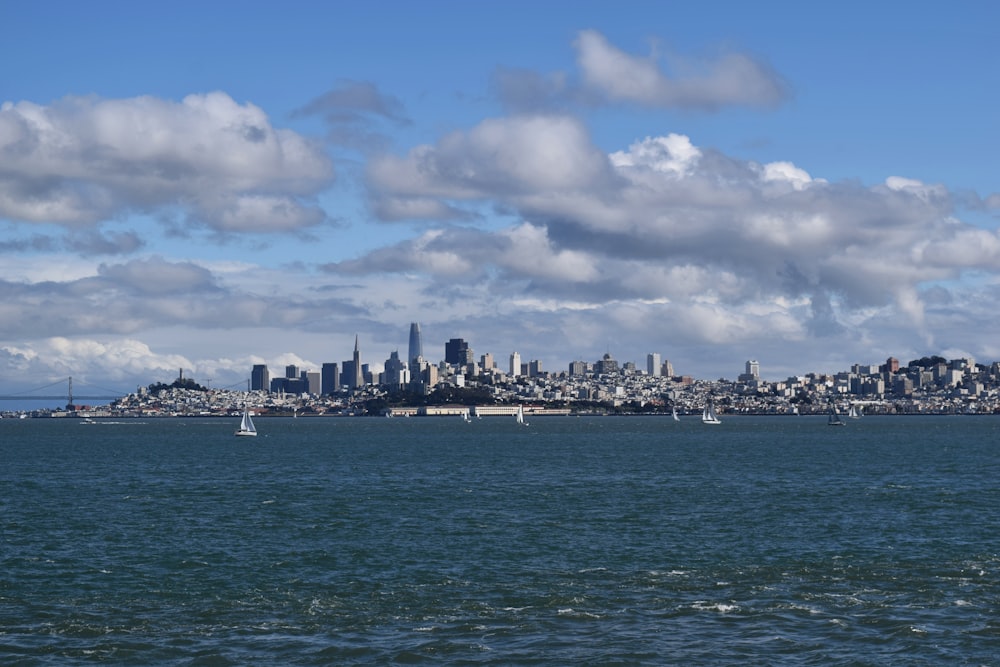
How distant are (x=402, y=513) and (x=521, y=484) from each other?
25.9 meters

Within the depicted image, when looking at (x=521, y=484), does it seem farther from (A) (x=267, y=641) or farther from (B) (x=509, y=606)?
(A) (x=267, y=641)

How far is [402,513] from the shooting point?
7262cm

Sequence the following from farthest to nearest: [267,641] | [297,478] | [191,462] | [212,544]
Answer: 1. [191,462]
2. [297,478]
3. [212,544]
4. [267,641]

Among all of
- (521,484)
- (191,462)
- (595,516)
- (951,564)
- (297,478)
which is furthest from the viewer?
(191,462)

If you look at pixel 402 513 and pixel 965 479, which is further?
pixel 965 479

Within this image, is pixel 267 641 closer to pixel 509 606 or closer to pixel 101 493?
pixel 509 606

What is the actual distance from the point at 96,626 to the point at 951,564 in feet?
114

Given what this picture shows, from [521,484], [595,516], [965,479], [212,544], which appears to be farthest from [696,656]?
[965,479]

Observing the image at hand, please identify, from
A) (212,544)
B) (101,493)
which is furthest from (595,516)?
(101,493)

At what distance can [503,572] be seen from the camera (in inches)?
1873

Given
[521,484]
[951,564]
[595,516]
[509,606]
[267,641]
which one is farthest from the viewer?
[521,484]

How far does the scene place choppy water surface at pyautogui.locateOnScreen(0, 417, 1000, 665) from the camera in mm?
34344

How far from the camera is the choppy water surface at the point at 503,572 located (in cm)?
3434

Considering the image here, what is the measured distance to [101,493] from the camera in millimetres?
90188
